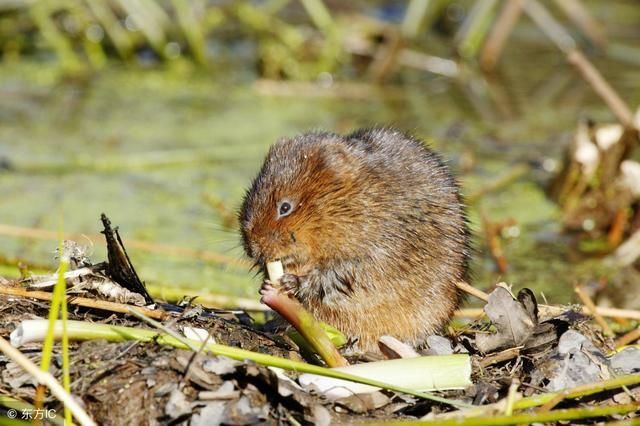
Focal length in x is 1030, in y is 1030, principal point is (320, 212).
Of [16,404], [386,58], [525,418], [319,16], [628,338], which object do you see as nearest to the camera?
[525,418]

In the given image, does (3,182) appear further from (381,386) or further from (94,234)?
(381,386)

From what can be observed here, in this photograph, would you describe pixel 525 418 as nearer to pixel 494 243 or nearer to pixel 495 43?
pixel 494 243

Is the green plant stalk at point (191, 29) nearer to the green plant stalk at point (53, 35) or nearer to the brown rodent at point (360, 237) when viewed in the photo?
the green plant stalk at point (53, 35)

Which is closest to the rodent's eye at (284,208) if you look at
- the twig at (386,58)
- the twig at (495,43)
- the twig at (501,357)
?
the twig at (501,357)

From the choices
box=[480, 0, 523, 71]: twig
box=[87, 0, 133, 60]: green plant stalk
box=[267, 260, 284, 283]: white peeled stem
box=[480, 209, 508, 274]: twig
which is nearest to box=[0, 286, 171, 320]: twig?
box=[267, 260, 284, 283]: white peeled stem

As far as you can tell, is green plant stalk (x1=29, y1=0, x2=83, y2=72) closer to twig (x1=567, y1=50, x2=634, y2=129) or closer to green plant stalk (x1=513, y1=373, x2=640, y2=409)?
twig (x1=567, y1=50, x2=634, y2=129)

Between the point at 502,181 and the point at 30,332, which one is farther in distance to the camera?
the point at 502,181

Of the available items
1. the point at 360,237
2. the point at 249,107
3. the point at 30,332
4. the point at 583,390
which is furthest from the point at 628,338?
the point at 249,107
